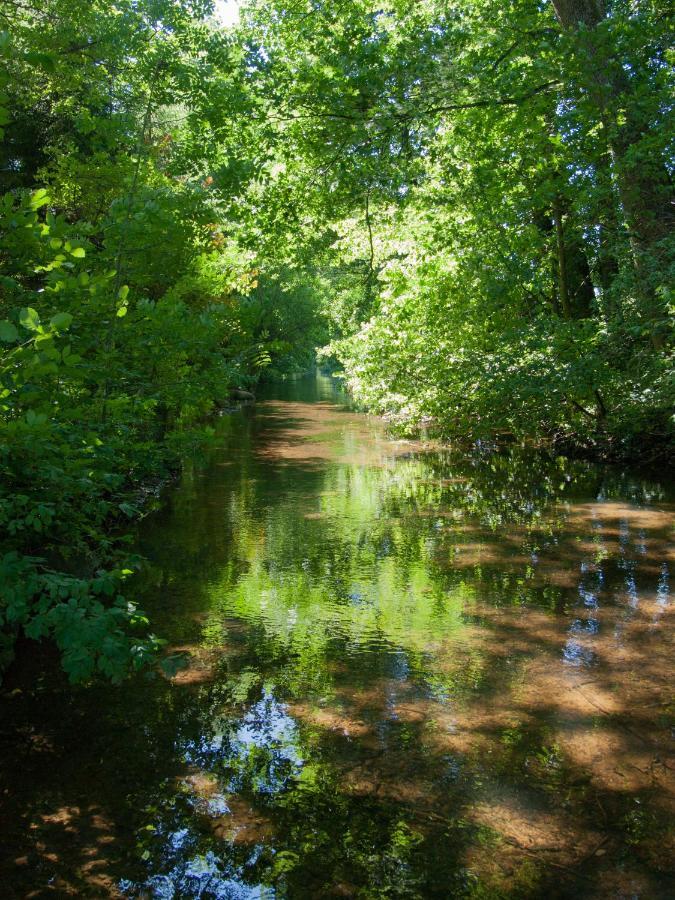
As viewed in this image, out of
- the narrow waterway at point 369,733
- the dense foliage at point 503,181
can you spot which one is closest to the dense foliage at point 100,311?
the narrow waterway at point 369,733

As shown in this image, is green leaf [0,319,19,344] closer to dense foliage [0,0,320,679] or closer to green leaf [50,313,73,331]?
dense foliage [0,0,320,679]

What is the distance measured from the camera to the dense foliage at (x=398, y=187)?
8500 mm

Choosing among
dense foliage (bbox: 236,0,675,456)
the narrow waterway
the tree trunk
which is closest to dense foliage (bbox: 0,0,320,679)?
the narrow waterway

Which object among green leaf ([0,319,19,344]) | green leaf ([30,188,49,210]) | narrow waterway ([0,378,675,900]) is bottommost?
narrow waterway ([0,378,675,900])

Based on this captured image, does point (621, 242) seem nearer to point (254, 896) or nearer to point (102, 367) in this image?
point (102, 367)

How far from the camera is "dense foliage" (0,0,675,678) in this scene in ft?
27.9

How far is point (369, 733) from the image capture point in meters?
4.59

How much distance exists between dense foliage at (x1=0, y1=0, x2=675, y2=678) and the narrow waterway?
4.70 ft

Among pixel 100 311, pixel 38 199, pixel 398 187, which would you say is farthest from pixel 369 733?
pixel 398 187

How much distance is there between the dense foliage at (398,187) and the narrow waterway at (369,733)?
1431 mm

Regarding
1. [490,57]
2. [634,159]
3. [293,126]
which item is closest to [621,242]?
[634,159]

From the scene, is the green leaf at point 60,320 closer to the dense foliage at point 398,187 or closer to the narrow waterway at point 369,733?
the narrow waterway at point 369,733

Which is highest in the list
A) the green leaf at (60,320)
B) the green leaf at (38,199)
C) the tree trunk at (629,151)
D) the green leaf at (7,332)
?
the tree trunk at (629,151)

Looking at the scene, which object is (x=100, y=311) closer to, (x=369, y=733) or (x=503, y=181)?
(x=369, y=733)
